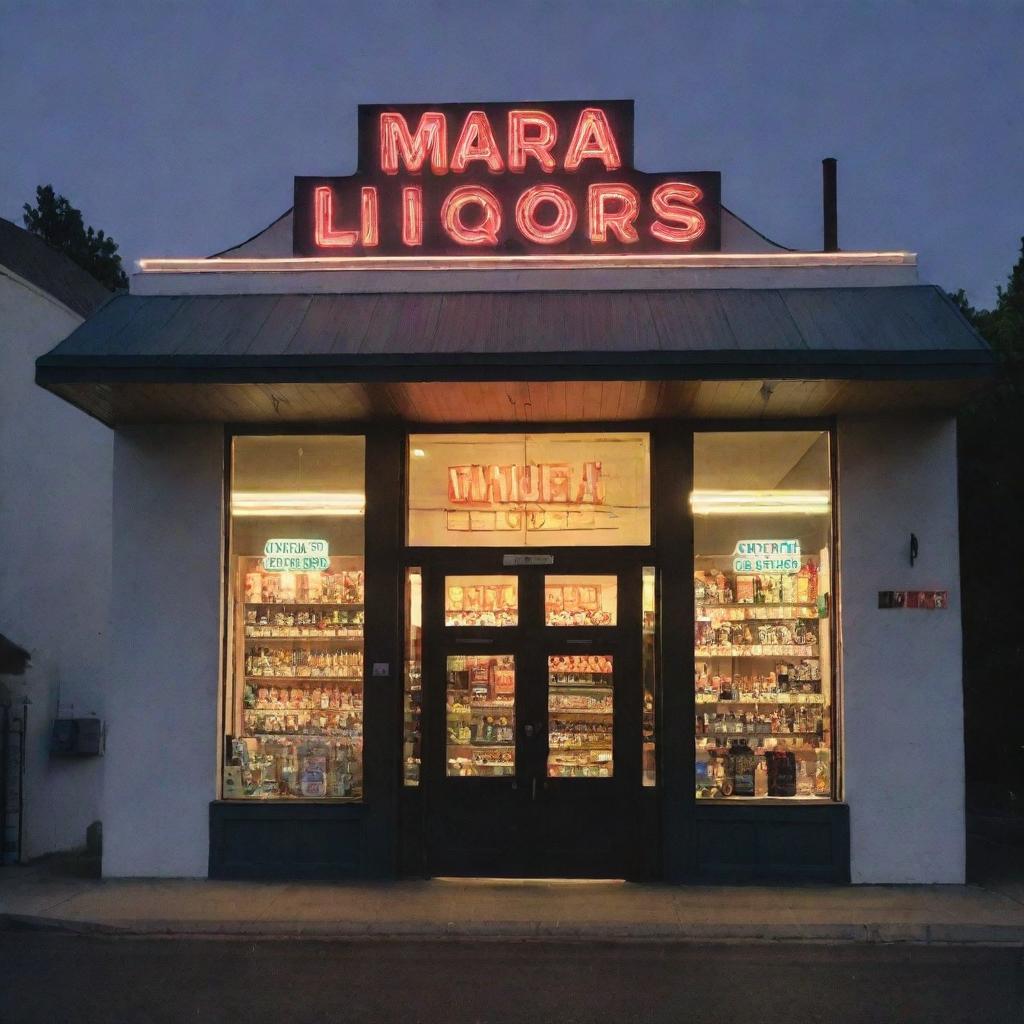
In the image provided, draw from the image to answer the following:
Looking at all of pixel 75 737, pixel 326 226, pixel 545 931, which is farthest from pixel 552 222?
pixel 75 737

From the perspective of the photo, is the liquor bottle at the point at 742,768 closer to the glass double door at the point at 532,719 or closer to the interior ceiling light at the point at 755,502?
the glass double door at the point at 532,719

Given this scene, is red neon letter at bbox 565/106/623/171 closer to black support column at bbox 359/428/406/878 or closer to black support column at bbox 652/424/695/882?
black support column at bbox 652/424/695/882

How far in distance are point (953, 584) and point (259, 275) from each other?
7098 millimetres

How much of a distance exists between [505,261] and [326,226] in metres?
1.85

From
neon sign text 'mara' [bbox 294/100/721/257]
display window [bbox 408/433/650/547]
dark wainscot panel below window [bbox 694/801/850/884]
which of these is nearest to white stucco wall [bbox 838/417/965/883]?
dark wainscot panel below window [bbox 694/801/850/884]

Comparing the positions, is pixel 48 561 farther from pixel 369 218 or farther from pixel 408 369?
pixel 408 369

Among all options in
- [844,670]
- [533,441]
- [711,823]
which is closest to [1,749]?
→ [533,441]

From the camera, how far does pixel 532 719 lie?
36.9ft

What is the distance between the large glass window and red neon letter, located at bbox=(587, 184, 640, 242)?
3.13 m

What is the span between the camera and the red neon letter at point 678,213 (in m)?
11.7

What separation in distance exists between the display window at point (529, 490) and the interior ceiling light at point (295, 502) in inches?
24.6

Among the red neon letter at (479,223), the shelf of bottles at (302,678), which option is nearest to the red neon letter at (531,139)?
the red neon letter at (479,223)

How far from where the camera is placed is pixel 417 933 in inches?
369

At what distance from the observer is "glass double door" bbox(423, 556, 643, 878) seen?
11.1 meters
